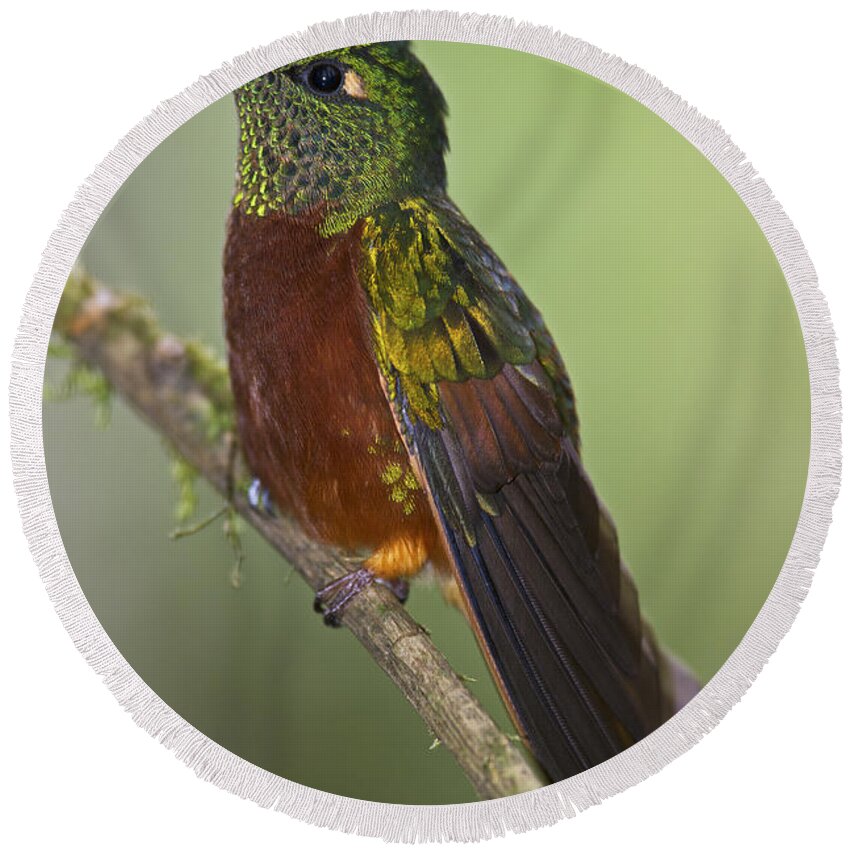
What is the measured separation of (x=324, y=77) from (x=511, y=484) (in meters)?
0.69

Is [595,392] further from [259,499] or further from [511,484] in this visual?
[259,499]

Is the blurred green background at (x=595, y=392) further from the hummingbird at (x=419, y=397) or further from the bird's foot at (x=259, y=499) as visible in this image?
the bird's foot at (x=259, y=499)

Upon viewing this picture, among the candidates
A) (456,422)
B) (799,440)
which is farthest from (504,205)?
(799,440)

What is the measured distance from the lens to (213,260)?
5.04ft

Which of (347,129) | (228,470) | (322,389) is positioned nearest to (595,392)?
(322,389)

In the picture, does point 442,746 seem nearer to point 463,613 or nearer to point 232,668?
point 463,613

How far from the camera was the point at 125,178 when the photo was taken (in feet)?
4.75

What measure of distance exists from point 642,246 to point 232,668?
36.4 inches

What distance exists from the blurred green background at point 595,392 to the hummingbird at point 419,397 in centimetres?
5

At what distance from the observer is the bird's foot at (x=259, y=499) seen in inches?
65.6

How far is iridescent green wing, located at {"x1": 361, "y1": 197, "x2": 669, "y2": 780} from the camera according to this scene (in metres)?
1.33

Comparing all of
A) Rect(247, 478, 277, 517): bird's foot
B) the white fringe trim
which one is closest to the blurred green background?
the white fringe trim

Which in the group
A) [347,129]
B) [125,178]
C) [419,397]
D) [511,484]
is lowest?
[511,484]

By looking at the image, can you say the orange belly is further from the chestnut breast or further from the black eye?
the black eye
